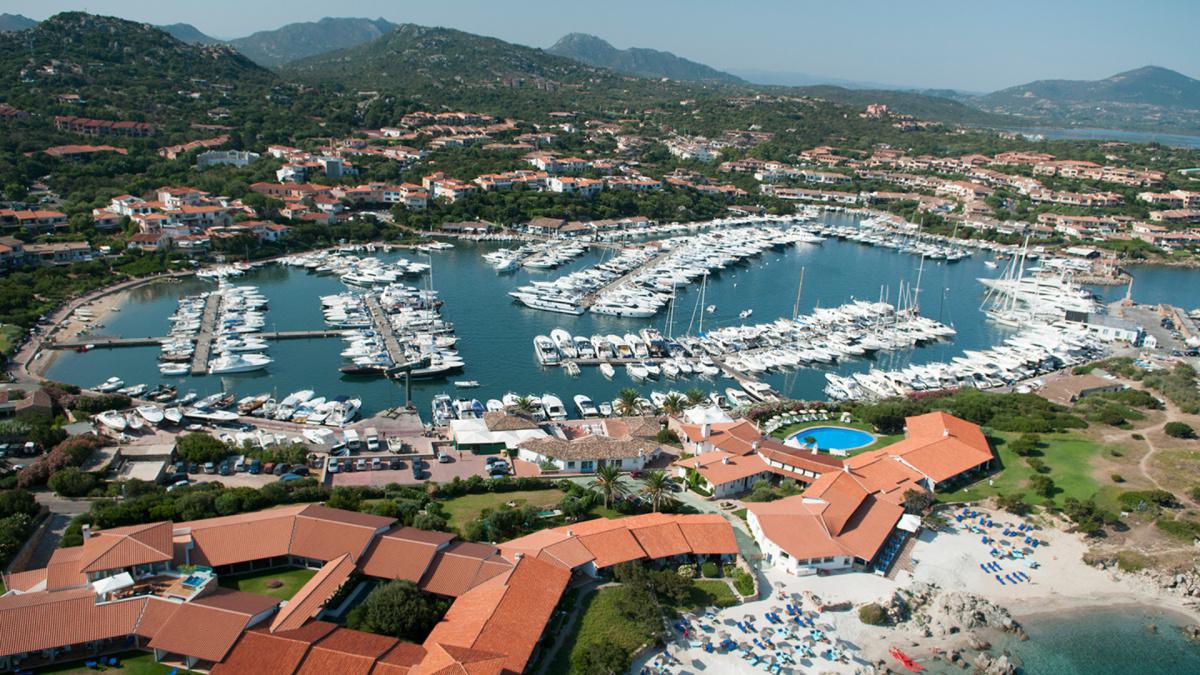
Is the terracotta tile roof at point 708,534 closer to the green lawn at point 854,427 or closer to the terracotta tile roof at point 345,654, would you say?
the terracotta tile roof at point 345,654

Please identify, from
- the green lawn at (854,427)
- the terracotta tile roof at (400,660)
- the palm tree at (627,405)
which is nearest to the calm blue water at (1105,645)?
the green lawn at (854,427)

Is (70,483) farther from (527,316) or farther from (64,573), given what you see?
(527,316)

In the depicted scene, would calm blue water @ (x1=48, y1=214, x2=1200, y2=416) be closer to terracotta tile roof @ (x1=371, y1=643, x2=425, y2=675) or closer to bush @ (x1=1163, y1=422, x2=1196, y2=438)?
bush @ (x1=1163, y1=422, x2=1196, y2=438)

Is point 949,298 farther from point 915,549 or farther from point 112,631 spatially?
point 112,631

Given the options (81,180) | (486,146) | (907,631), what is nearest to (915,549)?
(907,631)

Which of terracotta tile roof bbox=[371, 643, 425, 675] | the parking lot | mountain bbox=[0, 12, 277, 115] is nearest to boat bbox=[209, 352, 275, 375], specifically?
the parking lot
